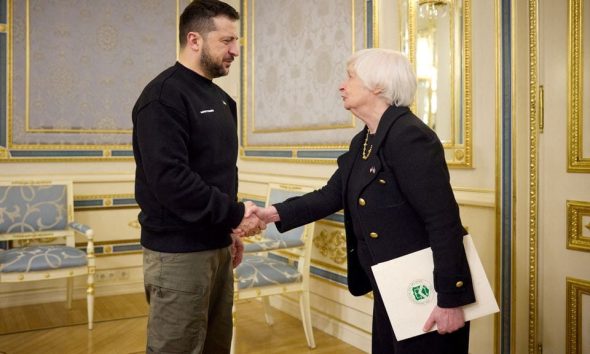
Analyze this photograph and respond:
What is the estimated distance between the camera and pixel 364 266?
188 cm

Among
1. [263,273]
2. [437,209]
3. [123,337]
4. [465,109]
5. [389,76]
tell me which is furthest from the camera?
[123,337]

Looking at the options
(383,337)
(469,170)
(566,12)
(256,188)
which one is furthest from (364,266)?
(256,188)

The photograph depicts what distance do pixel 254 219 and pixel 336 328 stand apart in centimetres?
176

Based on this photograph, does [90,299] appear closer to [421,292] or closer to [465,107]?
[465,107]

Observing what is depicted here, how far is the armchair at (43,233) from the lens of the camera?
371cm

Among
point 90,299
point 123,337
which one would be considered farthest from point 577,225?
point 90,299

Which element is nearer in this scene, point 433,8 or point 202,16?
point 202,16

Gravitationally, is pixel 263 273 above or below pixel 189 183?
below

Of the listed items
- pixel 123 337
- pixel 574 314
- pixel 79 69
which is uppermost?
pixel 79 69

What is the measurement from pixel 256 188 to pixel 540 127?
2.48 metres

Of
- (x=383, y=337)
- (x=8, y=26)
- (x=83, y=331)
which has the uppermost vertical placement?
(x=8, y=26)

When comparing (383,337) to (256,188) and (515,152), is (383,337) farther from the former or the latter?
(256,188)

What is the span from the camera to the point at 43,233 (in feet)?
13.6

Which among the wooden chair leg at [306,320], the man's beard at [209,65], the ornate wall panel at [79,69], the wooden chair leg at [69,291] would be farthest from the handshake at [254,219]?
the ornate wall panel at [79,69]
